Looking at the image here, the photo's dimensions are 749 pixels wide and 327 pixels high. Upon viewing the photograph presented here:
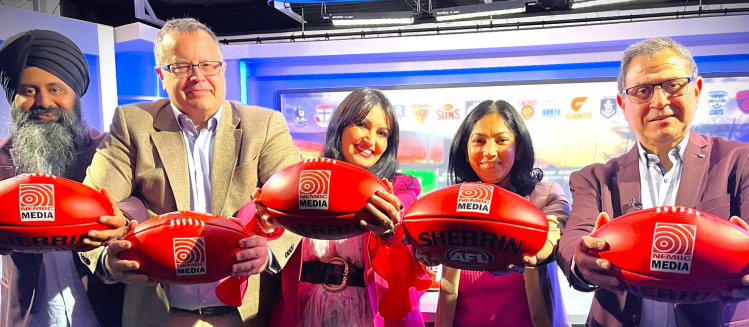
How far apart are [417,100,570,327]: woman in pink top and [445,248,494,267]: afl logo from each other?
1.59ft

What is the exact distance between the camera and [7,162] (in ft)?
7.98

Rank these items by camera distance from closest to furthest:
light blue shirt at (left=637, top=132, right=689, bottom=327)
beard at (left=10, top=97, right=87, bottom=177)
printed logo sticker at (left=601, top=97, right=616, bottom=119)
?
light blue shirt at (left=637, top=132, right=689, bottom=327)
beard at (left=10, top=97, right=87, bottom=177)
printed logo sticker at (left=601, top=97, right=616, bottom=119)

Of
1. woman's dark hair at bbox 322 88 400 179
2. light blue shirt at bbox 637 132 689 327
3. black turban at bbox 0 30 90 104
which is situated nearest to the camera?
light blue shirt at bbox 637 132 689 327

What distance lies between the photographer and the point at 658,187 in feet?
6.11

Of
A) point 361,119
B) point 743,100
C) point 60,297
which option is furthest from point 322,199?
point 743,100

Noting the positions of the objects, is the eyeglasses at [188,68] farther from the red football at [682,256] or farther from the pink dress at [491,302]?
the red football at [682,256]

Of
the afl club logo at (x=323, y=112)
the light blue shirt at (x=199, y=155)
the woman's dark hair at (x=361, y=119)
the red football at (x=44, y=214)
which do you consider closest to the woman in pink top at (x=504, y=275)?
the woman's dark hair at (x=361, y=119)

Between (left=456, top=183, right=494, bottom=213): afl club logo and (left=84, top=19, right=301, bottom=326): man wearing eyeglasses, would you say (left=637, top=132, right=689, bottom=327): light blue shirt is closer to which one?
(left=456, top=183, right=494, bottom=213): afl club logo

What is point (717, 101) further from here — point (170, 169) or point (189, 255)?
point (189, 255)

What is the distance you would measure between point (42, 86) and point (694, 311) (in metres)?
3.07

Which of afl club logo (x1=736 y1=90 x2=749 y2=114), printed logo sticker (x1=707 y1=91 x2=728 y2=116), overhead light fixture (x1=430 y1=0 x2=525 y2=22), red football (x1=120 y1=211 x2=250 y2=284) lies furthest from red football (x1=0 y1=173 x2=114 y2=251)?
afl club logo (x1=736 y1=90 x2=749 y2=114)

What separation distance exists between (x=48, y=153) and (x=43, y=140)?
0.22 ft

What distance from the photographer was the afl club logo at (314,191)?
58.4 inches

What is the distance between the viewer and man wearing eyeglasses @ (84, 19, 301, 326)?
76.9 inches
